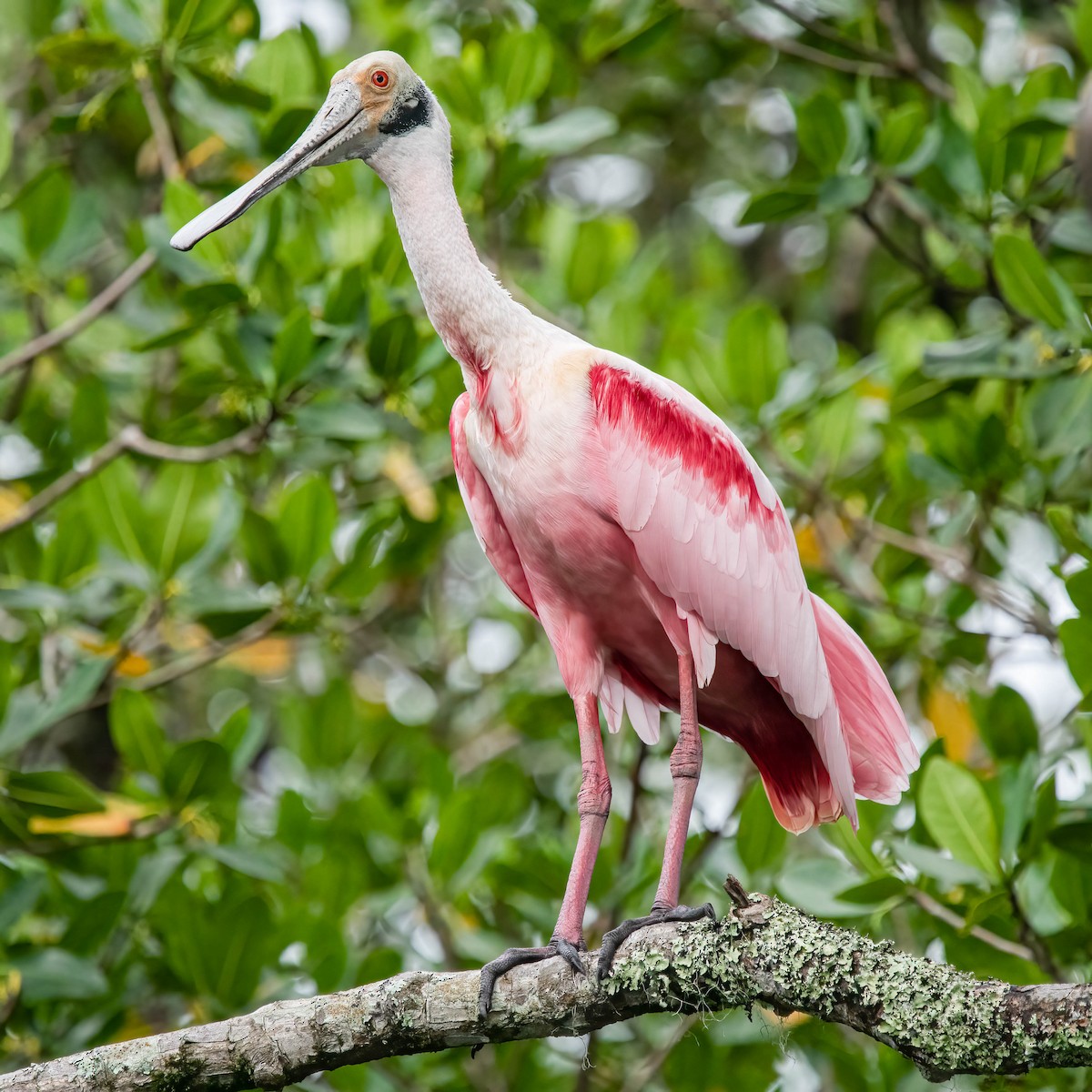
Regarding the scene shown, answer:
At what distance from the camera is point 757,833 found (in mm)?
4910

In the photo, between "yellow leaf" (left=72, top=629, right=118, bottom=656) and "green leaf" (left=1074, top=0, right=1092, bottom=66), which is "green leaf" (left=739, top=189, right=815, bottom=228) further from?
"yellow leaf" (left=72, top=629, right=118, bottom=656)

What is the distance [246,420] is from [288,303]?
0.43 meters

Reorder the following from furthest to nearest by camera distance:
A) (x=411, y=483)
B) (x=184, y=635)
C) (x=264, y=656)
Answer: (x=264, y=656), (x=184, y=635), (x=411, y=483)

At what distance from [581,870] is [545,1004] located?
20.2 inches

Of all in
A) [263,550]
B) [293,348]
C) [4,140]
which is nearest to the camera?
[293,348]

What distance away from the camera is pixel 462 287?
12.2ft

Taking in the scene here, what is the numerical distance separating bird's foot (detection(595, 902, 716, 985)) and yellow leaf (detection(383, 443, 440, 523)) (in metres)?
2.50

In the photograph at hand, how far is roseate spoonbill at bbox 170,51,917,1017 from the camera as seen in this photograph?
12.1ft

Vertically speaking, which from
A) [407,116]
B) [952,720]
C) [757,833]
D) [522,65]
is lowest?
[952,720]

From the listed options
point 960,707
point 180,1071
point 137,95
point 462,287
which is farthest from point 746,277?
point 180,1071

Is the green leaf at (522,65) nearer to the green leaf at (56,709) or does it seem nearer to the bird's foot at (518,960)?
the green leaf at (56,709)

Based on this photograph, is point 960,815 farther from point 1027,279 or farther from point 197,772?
point 197,772

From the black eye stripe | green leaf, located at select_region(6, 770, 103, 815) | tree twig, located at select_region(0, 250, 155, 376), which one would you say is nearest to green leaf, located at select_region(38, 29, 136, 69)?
tree twig, located at select_region(0, 250, 155, 376)

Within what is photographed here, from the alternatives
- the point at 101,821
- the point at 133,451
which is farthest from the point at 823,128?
the point at 101,821
